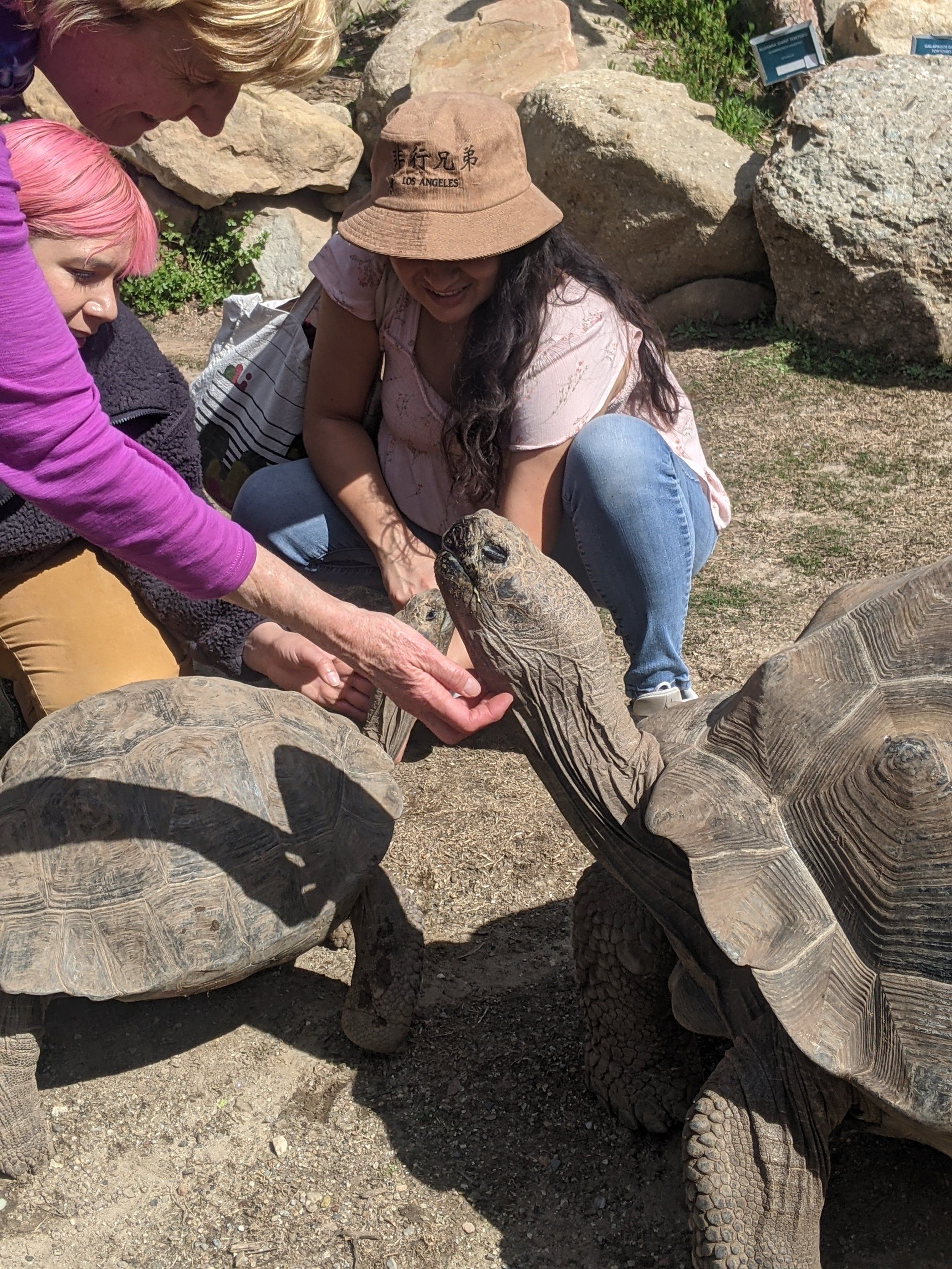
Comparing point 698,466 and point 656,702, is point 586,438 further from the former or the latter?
point 656,702

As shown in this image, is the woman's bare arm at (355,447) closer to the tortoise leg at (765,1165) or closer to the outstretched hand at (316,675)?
the outstretched hand at (316,675)

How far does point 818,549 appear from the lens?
4.36m

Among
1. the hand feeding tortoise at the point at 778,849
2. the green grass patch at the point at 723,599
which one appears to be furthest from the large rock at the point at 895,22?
the hand feeding tortoise at the point at 778,849

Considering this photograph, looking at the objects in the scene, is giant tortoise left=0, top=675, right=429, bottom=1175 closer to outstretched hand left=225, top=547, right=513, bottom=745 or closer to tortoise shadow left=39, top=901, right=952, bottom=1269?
tortoise shadow left=39, top=901, right=952, bottom=1269

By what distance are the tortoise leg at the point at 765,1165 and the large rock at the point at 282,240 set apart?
20.8 feet

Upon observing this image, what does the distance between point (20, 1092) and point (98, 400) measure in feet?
4.26

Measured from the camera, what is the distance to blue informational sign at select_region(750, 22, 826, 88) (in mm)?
6367

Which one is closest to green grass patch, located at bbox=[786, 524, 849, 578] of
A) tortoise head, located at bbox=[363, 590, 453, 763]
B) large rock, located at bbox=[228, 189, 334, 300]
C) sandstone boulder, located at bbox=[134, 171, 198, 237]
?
tortoise head, located at bbox=[363, 590, 453, 763]

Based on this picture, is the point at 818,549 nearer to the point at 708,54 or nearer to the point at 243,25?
the point at 243,25

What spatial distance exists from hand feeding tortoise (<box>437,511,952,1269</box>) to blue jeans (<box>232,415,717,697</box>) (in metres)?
0.97

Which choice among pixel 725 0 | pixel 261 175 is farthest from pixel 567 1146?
pixel 725 0

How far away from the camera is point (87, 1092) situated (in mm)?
2455

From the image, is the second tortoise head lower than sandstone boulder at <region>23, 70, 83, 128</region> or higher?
higher

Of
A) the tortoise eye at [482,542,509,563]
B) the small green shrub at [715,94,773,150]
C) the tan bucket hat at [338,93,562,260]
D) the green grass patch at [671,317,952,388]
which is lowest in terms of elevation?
the green grass patch at [671,317,952,388]
